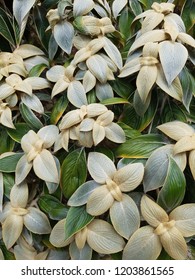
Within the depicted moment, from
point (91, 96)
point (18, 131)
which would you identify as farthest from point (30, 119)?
point (91, 96)

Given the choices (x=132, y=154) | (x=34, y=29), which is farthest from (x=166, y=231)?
(x=34, y=29)

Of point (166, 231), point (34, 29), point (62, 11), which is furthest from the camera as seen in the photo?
point (34, 29)

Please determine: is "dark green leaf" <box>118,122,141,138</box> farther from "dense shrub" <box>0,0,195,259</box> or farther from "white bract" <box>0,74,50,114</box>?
"white bract" <box>0,74,50,114</box>

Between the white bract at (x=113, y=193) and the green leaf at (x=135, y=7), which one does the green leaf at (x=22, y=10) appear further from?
the white bract at (x=113, y=193)

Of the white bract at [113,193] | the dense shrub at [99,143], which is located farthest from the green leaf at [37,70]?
the white bract at [113,193]

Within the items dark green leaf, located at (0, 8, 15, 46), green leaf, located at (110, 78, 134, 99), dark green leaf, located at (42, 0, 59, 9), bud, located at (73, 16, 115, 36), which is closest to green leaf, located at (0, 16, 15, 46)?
dark green leaf, located at (0, 8, 15, 46)

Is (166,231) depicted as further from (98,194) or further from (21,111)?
(21,111)

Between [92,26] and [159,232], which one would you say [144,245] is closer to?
[159,232]
